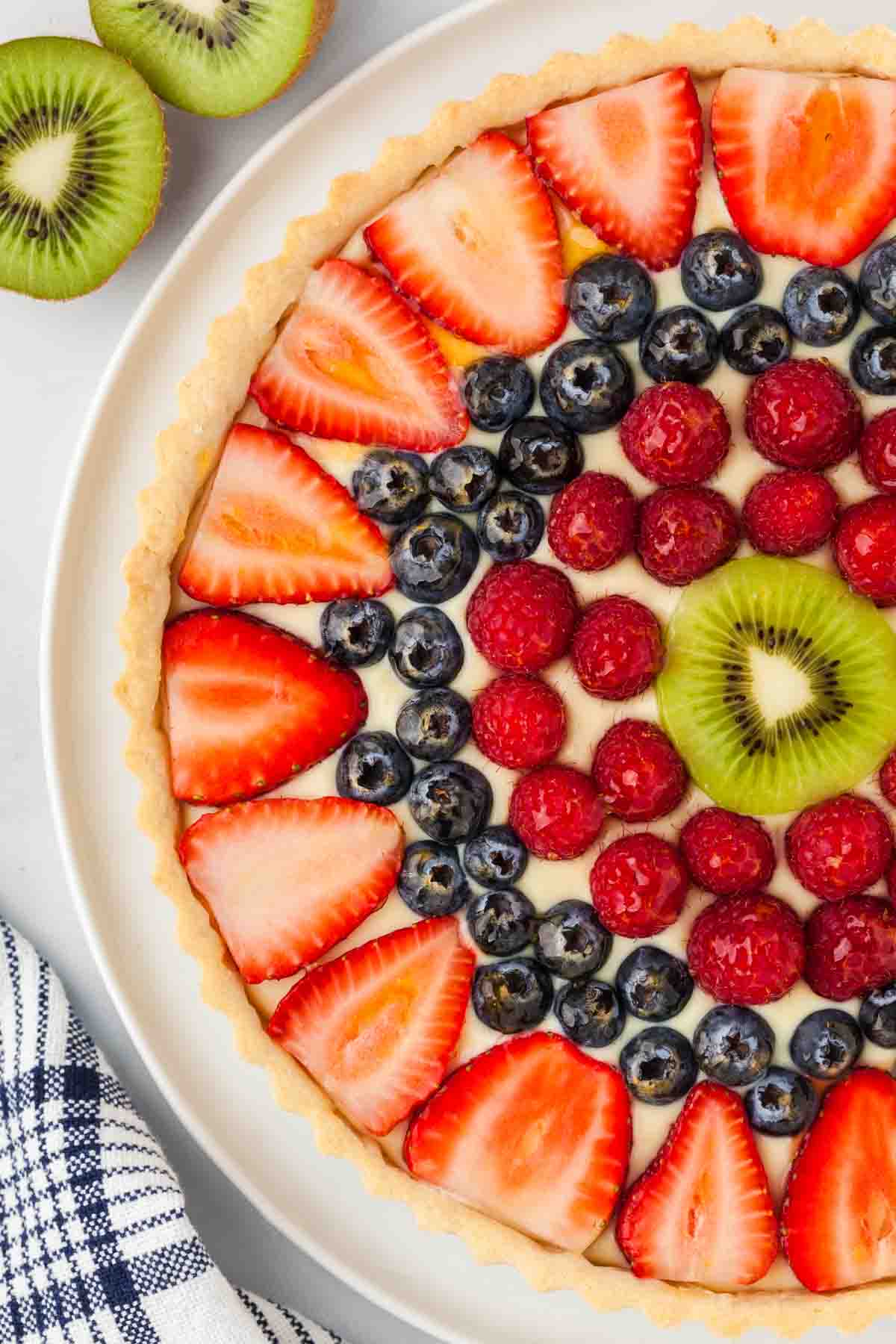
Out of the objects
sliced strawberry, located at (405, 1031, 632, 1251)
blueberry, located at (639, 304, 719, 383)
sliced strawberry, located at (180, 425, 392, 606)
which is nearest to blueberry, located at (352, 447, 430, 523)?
sliced strawberry, located at (180, 425, 392, 606)

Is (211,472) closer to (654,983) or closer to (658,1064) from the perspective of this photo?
(654,983)

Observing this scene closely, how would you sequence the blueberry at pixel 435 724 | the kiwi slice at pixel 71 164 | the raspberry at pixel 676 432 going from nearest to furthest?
the raspberry at pixel 676 432 < the blueberry at pixel 435 724 < the kiwi slice at pixel 71 164

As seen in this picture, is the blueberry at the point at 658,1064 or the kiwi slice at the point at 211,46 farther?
the kiwi slice at the point at 211,46

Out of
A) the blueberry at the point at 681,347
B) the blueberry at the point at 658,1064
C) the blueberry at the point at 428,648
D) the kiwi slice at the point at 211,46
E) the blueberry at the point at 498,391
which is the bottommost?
the blueberry at the point at 658,1064

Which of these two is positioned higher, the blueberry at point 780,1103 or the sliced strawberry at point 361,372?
the sliced strawberry at point 361,372

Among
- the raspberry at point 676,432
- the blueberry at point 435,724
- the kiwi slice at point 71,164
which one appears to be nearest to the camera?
the raspberry at point 676,432

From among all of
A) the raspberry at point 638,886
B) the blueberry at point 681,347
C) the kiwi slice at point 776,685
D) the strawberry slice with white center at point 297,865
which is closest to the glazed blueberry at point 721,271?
the blueberry at point 681,347

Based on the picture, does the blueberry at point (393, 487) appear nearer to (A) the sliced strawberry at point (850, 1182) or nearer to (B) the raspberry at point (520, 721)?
(B) the raspberry at point (520, 721)
